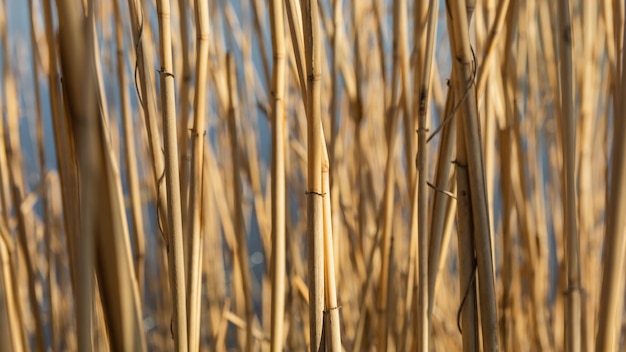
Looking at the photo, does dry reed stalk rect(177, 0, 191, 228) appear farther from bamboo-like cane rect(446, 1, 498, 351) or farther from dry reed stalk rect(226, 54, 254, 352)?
bamboo-like cane rect(446, 1, 498, 351)

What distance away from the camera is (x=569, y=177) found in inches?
13.6

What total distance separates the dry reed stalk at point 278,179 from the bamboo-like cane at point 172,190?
0.07 metres

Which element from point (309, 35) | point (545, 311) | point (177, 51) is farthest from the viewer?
point (177, 51)

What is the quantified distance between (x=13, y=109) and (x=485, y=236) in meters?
0.69

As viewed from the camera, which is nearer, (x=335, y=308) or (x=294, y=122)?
(x=335, y=308)

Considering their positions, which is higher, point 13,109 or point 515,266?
point 13,109

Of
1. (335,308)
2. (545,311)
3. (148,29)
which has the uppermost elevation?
(148,29)

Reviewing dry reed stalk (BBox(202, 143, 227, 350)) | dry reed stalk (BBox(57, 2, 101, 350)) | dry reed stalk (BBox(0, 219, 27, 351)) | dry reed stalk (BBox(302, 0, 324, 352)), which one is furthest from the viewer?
dry reed stalk (BBox(202, 143, 227, 350))

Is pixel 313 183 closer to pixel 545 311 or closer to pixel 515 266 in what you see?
pixel 515 266

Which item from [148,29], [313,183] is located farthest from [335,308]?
[148,29]

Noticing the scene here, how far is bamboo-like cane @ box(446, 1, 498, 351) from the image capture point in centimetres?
34

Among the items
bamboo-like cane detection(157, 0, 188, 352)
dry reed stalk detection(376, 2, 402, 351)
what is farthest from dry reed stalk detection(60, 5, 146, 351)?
dry reed stalk detection(376, 2, 402, 351)

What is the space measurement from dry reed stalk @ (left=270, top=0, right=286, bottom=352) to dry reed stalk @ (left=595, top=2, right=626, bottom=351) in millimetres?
191

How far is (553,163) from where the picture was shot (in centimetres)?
93
